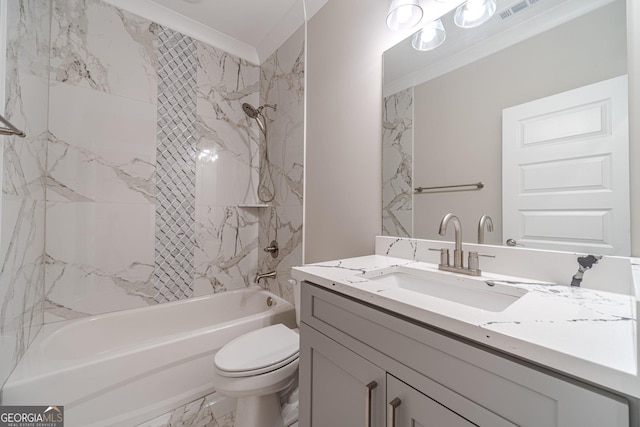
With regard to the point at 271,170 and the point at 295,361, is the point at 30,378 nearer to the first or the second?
the point at 295,361

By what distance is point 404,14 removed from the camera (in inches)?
44.8

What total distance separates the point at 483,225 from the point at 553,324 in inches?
21.4

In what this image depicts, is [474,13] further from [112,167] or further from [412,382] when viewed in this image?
[112,167]

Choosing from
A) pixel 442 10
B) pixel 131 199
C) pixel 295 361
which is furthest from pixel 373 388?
pixel 131 199

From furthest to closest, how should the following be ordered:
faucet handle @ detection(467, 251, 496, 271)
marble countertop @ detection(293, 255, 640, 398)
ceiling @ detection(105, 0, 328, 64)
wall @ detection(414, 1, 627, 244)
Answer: ceiling @ detection(105, 0, 328, 64) → faucet handle @ detection(467, 251, 496, 271) → wall @ detection(414, 1, 627, 244) → marble countertop @ detection(293, 255, 640, 398)

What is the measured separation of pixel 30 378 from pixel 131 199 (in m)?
1.05

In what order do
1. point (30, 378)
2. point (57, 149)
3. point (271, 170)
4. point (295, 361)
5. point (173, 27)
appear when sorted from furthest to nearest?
point (271, 170), point (173, 27), point (57, 149), point (295, 361), point (30, 378)

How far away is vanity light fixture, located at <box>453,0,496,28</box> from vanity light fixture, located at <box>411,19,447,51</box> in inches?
2.5

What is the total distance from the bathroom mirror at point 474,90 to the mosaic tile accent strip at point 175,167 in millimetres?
1520

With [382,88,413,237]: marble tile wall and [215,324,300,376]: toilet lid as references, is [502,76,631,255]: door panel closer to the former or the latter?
[382,88,413,237]: marble tile wall

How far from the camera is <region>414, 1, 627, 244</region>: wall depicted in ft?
2.37

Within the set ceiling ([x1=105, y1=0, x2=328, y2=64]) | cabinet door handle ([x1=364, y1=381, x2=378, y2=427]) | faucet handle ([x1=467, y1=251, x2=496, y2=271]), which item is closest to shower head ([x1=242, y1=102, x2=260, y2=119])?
ceiling ([x1=105, y1=0, x2=328, y2=64])

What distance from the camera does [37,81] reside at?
127cm

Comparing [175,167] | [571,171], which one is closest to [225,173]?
[175,167]
